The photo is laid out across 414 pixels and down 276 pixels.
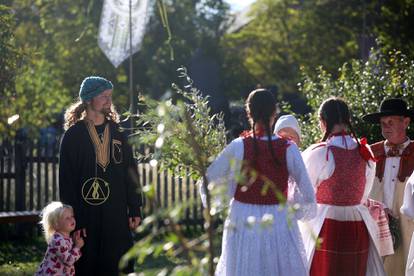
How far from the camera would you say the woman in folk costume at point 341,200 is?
19.6ft

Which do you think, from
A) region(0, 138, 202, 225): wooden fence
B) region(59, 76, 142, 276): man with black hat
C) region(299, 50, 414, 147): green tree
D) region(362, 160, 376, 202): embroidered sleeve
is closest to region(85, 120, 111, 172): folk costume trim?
region(59, 76, 142, 276): man with black hat

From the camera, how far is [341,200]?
604 centimetres

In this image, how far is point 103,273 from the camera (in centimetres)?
642

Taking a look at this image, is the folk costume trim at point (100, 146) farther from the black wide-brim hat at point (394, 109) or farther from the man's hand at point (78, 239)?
the black wide-brim hat at point (394, 109)

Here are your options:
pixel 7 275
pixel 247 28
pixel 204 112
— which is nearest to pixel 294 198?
pixel 204 112

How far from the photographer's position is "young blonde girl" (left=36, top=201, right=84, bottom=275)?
19.9 ft

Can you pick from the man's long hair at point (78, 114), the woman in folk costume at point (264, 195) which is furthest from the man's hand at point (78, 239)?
the woman in folk costume at point (264, 195)

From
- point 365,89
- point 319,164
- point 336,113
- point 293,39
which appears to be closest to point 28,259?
point 365,89

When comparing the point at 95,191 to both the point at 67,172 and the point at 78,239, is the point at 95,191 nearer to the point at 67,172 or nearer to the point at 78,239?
the point at 67,172

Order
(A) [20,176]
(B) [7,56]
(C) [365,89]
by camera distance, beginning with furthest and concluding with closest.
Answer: (A) [20,176]
(B) [7,56]
(C) [365,89]

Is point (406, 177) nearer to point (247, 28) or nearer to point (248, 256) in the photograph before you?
point (248, 256)

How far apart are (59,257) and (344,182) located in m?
2.02

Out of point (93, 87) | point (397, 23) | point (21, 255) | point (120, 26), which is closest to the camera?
point (93, 87)

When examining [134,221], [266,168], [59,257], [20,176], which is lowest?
[59,257]
